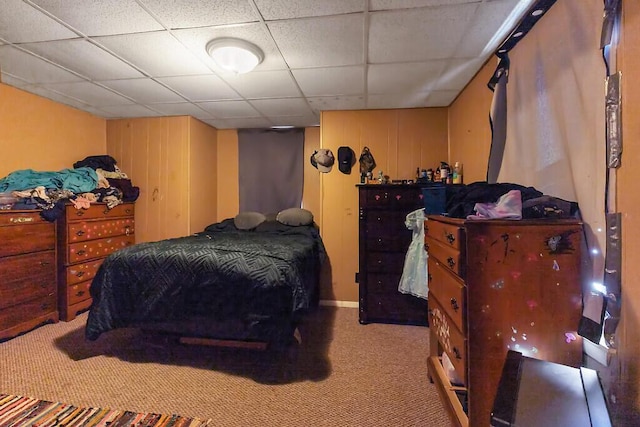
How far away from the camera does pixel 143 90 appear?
8.91 feet

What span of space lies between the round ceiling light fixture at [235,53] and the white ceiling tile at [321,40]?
199mm

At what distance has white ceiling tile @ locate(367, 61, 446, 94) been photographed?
223cm

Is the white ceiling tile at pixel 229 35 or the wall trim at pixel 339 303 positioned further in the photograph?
the wall trim at pixel 339 303

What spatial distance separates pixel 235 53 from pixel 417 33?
1.22 m

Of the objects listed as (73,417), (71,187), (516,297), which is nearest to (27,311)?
(71,187)

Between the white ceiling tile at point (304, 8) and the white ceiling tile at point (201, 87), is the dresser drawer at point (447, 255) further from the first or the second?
the white ceiling tile at point (201, 87)

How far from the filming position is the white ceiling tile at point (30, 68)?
2066mm

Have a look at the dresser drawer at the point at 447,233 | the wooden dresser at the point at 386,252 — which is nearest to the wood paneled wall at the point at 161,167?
the wooden dresser at the point at 386,252

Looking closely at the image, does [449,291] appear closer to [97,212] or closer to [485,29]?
[485,29]

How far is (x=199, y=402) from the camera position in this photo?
5.08 ft

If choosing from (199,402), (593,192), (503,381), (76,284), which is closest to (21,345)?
(76,284)

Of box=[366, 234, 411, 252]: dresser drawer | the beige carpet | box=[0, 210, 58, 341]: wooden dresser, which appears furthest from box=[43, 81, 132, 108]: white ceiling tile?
box=[366, 234, 411, 252]: dresser drawer

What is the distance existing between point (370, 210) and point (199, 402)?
1912 mm

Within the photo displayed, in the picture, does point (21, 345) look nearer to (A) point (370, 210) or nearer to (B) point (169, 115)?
(B) point (169, 115)
